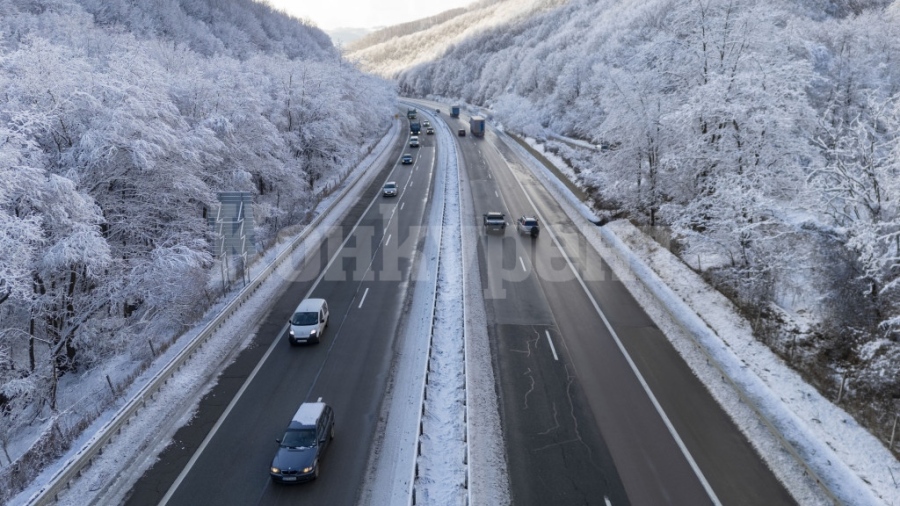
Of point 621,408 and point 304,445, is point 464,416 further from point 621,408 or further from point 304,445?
point 621,408

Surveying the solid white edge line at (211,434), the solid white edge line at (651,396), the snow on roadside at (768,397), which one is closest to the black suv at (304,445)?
the solid white edge line at (211,434)

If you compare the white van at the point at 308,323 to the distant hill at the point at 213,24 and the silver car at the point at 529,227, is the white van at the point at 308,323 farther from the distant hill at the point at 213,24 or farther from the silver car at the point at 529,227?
the distant hill at the point at 213,24

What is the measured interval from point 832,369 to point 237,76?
46.8 m

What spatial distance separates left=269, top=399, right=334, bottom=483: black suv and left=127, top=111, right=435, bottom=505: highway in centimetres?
45

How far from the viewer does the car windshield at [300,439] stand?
13.8 m

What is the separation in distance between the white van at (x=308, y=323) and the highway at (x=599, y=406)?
7317 mm

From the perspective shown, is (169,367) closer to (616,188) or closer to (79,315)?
(79,315)

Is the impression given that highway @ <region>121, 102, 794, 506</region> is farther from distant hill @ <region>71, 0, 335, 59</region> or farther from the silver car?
distant hill @ <region>71, 0, 335, 59</region>

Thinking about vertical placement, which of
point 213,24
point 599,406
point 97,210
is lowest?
point 599,406

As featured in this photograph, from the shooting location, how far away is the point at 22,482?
13219 millimetres

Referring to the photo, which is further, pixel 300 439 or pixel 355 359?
pixel 355 359

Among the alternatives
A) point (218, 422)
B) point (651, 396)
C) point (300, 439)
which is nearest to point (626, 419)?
point (651, 396)

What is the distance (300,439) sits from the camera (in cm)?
1386

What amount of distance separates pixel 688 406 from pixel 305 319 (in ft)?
48.1
